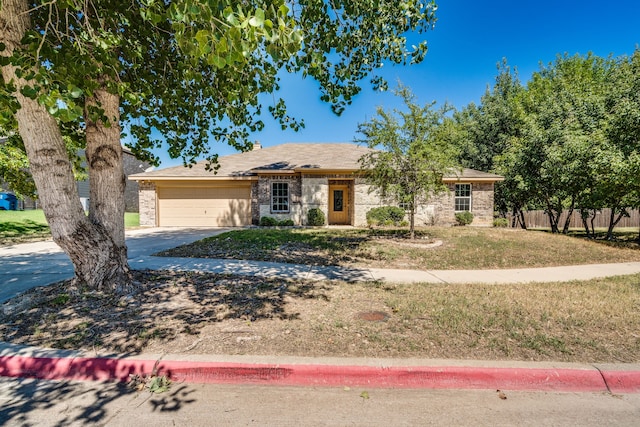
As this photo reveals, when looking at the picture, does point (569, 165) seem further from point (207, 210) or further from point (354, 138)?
point (207, 210)

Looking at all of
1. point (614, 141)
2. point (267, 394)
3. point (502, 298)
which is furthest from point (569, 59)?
point (267, 394)

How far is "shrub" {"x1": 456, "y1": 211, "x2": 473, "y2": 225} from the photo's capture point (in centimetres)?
1720

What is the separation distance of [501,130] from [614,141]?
12.0 metres

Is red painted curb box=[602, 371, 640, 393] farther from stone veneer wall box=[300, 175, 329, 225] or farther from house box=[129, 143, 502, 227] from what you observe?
stone veneer wall box=[300, 175, 329, 225]

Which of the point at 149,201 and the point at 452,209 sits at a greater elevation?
the point at 149,201

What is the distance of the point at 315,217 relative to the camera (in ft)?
53.5

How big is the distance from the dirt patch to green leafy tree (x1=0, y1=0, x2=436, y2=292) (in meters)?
0.87

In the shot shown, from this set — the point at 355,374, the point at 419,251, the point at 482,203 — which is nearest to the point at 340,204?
the point at 482,203

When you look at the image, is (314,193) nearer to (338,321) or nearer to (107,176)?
(107,176)

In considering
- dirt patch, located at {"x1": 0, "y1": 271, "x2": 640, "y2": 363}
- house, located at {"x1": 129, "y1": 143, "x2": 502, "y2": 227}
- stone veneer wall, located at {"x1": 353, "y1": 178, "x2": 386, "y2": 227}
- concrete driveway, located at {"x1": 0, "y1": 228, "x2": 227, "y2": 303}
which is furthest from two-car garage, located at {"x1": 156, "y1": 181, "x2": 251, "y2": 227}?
dirt patch, located at {"x1": 0, "y1": 271, "x2": 640, "y2": 363}

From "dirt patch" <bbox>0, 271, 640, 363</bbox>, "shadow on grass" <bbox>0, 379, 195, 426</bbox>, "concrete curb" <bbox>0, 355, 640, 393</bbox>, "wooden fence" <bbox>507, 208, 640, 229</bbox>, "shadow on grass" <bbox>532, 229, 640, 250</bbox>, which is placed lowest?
"shadow on grass" <bbox>0, 379, 195, 426</bbox>

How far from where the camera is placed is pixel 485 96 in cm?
2538

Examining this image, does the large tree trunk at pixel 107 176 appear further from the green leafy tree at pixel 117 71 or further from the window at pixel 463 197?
the window at pixel 463 197

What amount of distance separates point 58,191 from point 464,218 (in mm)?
17338
